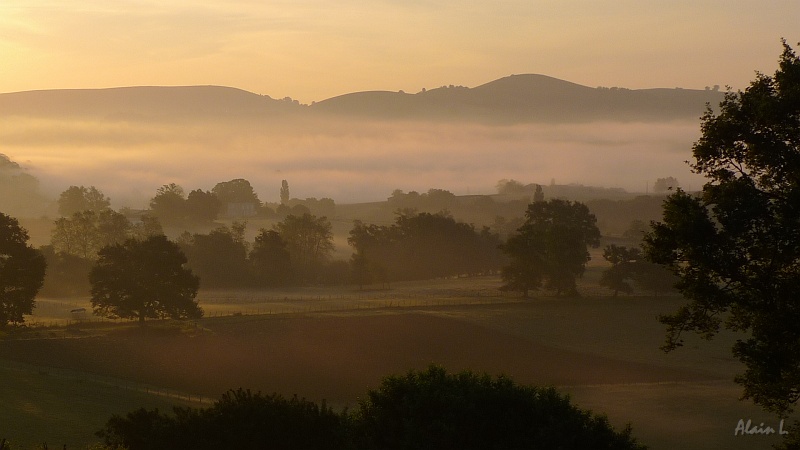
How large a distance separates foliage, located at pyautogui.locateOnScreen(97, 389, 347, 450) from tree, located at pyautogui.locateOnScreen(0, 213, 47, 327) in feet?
183

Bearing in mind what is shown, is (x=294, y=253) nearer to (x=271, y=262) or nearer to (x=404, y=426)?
(x=271, y=262)

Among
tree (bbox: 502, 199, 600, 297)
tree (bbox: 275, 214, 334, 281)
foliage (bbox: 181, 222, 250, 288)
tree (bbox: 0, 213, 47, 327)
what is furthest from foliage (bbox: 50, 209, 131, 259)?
tree (bbox: 502, 199, 600, 297)

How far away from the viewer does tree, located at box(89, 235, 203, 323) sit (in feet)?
289

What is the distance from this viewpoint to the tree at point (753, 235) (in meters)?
25.4

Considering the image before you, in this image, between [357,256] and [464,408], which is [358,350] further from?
[357,256]

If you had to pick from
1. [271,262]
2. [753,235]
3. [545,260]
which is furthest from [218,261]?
[753,235]

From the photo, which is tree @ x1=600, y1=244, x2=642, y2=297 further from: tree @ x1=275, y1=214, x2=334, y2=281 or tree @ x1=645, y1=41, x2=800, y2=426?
tree @ x1=645, y1=41, x2=800, y2=426

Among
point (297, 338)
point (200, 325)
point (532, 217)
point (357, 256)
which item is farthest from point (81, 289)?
point (532, 217)

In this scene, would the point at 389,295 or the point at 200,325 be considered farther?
the point at 389,295

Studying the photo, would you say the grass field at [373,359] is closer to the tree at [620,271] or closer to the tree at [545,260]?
the tree at [620,271]

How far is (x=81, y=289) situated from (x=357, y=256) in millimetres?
39258

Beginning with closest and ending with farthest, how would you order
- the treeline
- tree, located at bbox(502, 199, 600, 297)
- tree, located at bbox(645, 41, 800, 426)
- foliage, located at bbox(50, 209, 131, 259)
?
tree, located at bbox(645, 41, 800, 426) < tree, located at bbox(502, 199, 600, 297) < the treeline < foliage, located at bbox(50, 209, 131, 259)

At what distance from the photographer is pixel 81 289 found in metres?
128

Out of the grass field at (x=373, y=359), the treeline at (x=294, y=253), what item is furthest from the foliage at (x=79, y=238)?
the grass field at (x=373, y=359)
